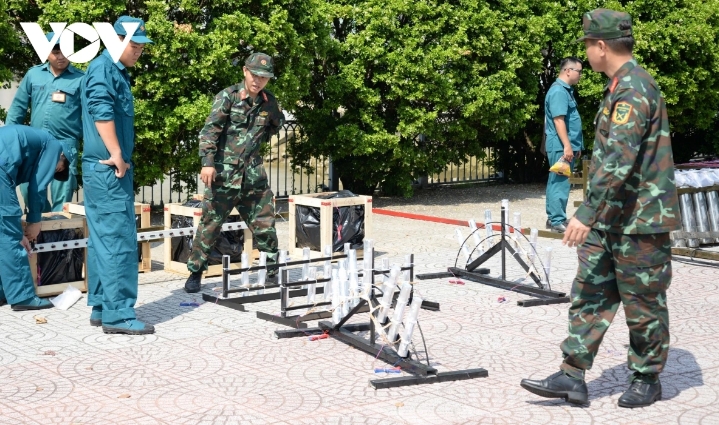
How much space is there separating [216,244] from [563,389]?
5.08 meters

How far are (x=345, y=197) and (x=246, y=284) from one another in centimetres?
243

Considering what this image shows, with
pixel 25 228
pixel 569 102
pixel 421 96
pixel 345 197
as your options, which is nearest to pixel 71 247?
pixel 25 228

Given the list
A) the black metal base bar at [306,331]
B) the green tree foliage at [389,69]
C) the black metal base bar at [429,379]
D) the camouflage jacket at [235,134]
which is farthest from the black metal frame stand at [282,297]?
the green tree foliage at [389,69]

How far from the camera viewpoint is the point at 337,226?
11094 millimetres

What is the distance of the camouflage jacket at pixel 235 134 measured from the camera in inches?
361

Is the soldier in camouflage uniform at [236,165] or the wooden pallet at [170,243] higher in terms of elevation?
the soldier in camouflage uniform at [236,165]

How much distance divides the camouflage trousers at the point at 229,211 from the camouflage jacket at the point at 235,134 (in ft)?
0.35

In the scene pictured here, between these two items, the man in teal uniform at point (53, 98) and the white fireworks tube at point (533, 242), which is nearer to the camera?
the white fireworks tube at point (533, 242)

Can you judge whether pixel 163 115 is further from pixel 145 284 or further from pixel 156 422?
pixel 156 422

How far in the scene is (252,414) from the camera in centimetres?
580

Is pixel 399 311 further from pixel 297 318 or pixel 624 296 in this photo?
pixel 297 318

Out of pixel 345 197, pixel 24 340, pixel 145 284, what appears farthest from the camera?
pixel 345 197

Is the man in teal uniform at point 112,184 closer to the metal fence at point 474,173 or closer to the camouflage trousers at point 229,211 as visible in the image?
the camouflage trousers at point 229,211

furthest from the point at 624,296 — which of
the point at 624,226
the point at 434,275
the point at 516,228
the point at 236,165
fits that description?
the point at 236,165
